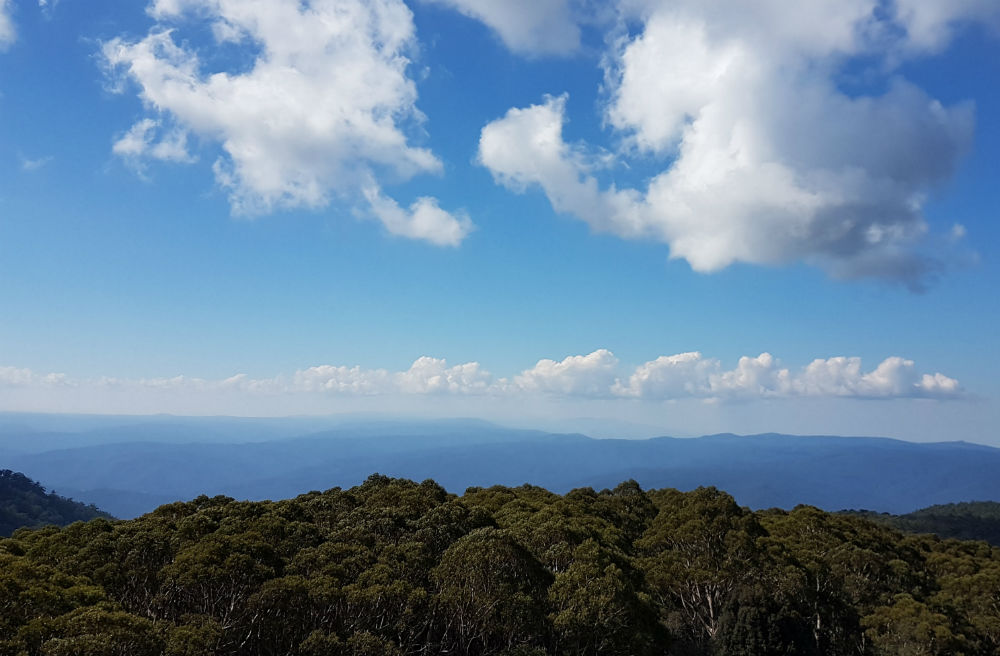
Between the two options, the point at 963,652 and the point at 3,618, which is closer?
the point at 3,618

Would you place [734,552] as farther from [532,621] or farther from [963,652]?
[532,621]

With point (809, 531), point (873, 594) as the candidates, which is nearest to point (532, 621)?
point (873, 594)

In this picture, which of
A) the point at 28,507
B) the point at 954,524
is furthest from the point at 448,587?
the point at 28,507

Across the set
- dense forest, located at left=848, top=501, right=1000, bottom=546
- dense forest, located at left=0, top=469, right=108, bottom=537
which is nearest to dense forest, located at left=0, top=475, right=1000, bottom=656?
dense forest, located at left=848, top=501, right=1000, bottom=546

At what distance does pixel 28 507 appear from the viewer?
6772 inches

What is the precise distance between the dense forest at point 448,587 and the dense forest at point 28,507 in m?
175

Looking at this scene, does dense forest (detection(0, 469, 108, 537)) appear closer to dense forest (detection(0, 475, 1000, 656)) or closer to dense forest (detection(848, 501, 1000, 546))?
dense forest (detection(0, 475, 1000, 656))

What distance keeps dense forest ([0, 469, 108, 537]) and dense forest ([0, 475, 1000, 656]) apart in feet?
573

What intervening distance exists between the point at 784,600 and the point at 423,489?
2288 cm

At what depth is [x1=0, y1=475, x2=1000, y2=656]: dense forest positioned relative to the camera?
16.6m

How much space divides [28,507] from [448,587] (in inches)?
8565

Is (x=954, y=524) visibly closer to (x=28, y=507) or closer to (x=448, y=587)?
(x=448, y=587)

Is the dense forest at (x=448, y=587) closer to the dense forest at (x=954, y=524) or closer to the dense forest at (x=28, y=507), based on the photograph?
the dense forest at (x=954, y=524)

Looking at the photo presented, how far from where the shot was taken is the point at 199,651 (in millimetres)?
14062
